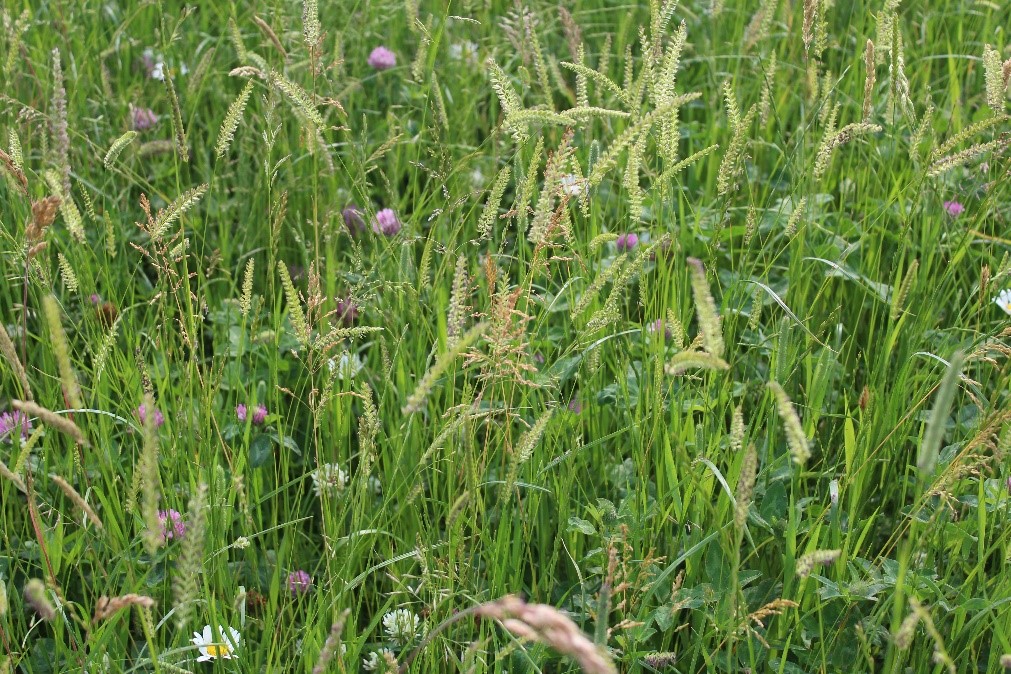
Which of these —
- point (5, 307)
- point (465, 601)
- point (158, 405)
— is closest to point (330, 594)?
point (465, 601)

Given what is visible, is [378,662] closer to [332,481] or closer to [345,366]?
[332,481]

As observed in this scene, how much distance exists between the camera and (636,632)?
1.45 meters

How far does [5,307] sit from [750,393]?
1495mm

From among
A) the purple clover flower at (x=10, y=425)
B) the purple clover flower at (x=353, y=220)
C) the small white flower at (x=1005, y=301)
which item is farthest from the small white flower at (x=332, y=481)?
the small white flower at (x=1005, y=301)

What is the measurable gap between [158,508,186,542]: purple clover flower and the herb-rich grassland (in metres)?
0.02

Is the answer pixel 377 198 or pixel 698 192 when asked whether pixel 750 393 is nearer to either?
pixel 698 192

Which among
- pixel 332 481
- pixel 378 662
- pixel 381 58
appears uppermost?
pixel 381 58

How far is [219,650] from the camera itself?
1.39 meters

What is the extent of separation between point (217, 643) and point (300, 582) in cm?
21

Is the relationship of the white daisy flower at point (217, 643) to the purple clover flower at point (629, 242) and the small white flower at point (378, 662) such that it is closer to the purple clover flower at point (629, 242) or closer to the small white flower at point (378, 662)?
the small white flower at point (378, 662)

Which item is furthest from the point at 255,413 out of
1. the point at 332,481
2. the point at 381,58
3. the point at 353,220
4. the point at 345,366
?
the point at 381,58

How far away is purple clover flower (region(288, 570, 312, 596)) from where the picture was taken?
1.57 meters

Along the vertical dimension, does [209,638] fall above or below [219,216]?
below

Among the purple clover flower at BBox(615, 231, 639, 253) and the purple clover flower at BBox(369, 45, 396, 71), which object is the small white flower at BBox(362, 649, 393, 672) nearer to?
the purple clover flower at BBox(615, 231, 639, 253)
